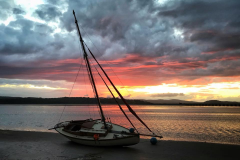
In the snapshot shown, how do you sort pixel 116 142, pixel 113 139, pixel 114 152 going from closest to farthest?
1. pixel 114 152
2. pixel 113 139
3. pixel 116 142

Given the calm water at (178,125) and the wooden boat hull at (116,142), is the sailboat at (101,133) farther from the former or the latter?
the calm water at (178,125)

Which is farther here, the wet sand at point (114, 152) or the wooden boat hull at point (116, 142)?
the wooden boat hull at point (116, 142)

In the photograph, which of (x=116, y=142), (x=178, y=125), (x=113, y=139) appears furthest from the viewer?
(x=178, y=125)

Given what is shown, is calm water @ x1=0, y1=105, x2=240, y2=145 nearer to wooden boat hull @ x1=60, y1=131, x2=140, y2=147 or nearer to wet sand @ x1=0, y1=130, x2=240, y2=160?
wet sand @ x1=0, y1=130, x2=240, y2=160

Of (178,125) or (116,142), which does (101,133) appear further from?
(178,125)

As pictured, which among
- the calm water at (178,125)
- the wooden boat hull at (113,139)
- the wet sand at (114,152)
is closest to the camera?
the wet sand at (114,152)

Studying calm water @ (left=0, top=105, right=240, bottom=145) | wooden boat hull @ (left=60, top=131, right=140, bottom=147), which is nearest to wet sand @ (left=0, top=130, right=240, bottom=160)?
wooden boat hull @ (left=60, top=131, right=140, bottom=147)

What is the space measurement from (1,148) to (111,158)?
12.6 m

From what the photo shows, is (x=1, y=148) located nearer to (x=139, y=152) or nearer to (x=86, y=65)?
(x=86, y=65)

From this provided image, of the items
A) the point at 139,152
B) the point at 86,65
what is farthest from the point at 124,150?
the point at 86,65

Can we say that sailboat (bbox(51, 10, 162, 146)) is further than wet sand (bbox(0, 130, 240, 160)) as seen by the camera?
Yes

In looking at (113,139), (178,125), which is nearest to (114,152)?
(113,139)

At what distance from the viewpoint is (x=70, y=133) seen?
24297 mm

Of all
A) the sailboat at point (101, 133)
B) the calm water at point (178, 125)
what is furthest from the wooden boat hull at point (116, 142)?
the calm water at point (178, 125)
